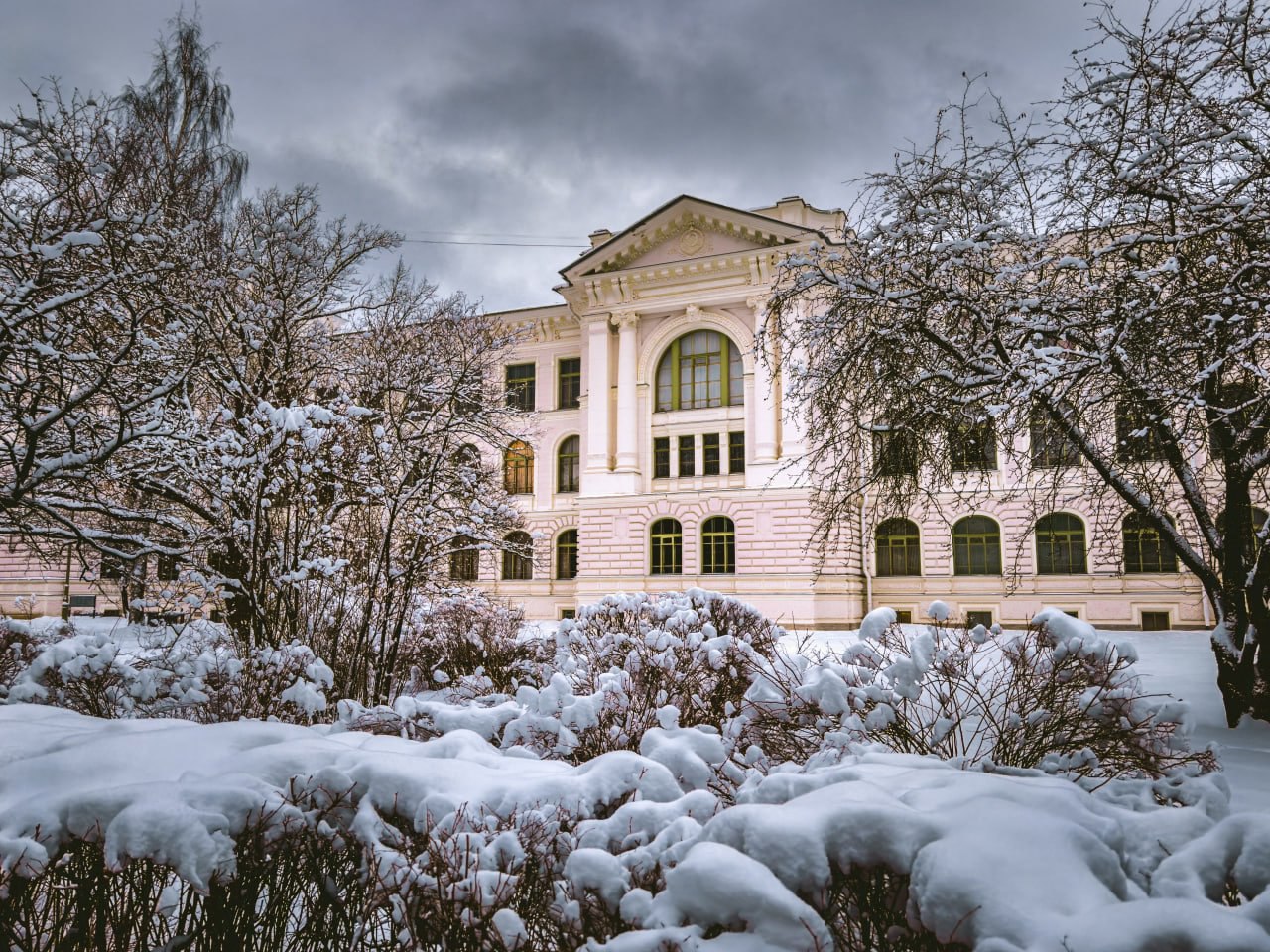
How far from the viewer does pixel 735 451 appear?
2927cm

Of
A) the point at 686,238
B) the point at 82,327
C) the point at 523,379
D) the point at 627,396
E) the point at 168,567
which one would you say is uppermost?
the point at 686,238

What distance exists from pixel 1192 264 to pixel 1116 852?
4877mm

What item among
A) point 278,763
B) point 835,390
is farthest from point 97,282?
point 835,390

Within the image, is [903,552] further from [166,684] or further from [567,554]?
[166,684]

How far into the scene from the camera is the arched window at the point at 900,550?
27.4 metres

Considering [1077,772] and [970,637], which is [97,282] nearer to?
[970,637]

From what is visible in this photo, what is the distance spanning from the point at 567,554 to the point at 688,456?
6546mm

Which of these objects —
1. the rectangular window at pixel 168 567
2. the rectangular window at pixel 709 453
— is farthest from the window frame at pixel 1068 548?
the rectangular window at pixel 168 567

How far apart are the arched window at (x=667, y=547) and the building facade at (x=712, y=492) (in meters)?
0.06

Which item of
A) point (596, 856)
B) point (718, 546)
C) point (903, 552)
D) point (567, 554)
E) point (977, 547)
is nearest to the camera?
point (596, 856)

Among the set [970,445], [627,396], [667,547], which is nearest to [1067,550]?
[667,547]

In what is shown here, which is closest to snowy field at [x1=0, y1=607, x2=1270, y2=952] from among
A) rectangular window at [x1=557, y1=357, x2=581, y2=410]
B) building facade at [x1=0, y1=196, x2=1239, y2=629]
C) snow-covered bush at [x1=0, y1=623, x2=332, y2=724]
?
snow-covered bush at [x1=0, y1=623, x2=332, y2=724]

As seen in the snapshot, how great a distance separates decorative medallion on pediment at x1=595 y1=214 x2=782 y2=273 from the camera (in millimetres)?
28750

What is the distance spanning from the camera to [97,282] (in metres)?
6.04
